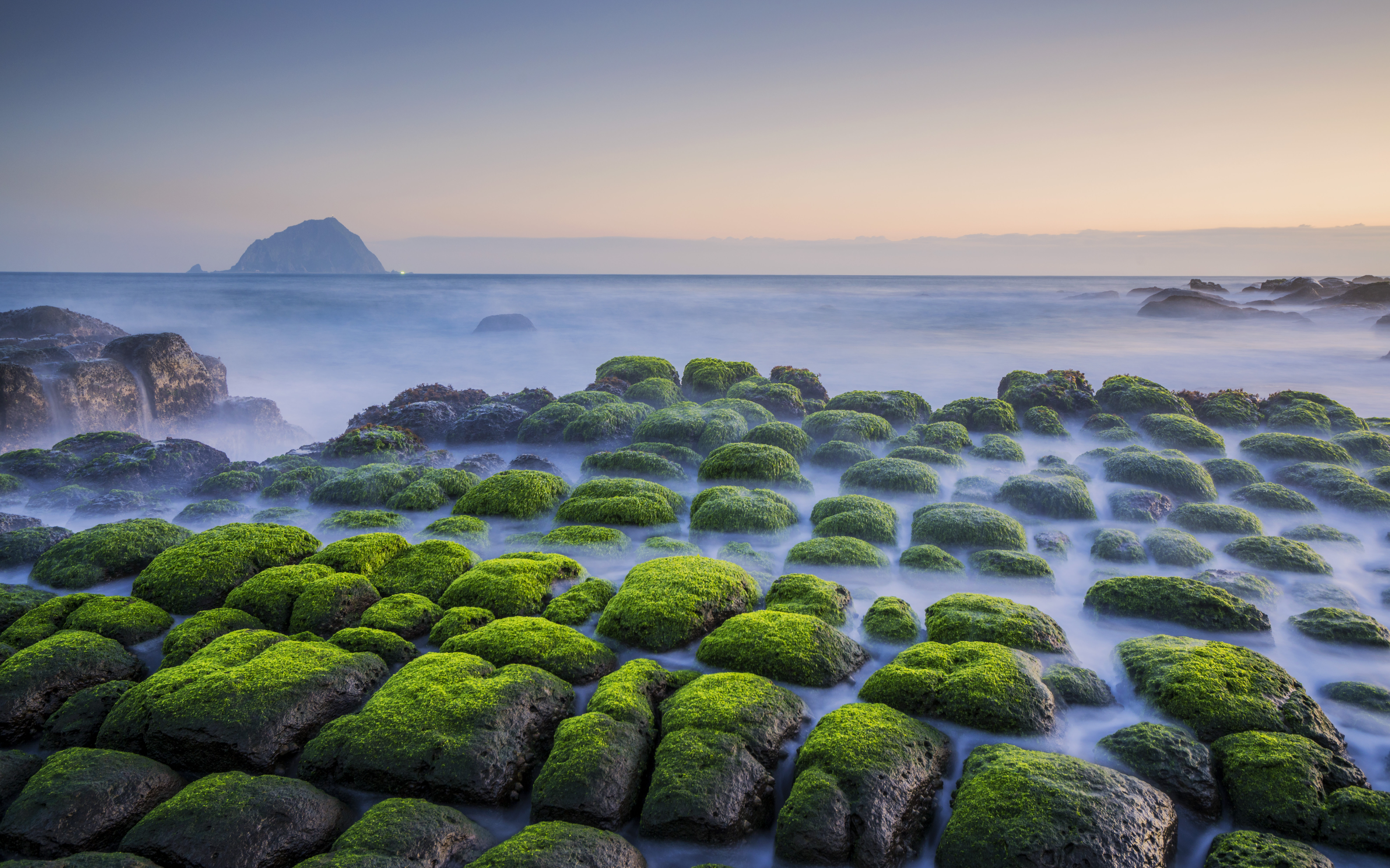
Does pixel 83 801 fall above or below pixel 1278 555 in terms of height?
above

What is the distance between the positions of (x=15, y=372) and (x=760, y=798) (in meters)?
13.8

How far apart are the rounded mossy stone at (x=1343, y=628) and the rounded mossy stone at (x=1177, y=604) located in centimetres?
24

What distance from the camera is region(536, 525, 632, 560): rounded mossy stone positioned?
242 inches

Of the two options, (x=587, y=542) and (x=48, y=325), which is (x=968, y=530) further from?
(x=48, y=325)

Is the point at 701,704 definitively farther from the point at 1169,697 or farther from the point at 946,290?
the point at 946,290

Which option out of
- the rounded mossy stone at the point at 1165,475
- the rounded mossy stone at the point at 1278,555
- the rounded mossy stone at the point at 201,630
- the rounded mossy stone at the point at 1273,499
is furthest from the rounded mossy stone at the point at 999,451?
the rounded mossy stone at the point at 201,630

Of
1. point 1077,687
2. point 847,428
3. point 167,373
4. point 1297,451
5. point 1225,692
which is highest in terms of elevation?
point 167,373

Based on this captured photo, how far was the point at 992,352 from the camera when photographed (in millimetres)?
23844

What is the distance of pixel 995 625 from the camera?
178 inches

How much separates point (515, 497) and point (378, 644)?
10.1 ft

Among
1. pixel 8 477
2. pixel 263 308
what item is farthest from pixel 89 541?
pixel 263 308

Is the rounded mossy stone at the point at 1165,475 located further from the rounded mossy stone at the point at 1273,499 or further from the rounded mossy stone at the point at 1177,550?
the rounded mossy stone at the point at 1177,550

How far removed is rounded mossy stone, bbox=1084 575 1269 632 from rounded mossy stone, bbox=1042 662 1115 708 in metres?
1.19

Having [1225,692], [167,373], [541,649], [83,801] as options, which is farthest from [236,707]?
[167,373]
